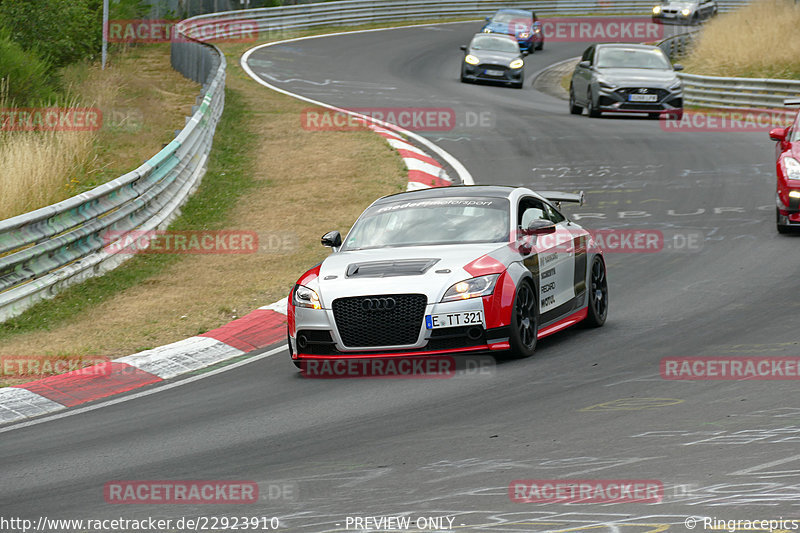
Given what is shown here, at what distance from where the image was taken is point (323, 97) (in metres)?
30.1

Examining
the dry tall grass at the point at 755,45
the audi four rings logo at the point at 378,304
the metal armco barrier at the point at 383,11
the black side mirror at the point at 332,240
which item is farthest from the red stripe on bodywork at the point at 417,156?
the metal armco barrier at the point at 383,11

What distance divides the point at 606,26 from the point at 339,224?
145 ft

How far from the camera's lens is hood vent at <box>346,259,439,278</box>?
9.62m

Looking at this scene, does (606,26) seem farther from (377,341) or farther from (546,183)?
(377,341)

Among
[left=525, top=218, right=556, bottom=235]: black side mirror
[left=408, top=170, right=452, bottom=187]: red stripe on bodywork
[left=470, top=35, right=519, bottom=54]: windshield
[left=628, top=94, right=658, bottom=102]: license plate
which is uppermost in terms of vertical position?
[left=525, top=218, right=556, bottom=235]: black side mirror

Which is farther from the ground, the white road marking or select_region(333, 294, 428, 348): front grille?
select_region(333, 294, 428, 348): front grille

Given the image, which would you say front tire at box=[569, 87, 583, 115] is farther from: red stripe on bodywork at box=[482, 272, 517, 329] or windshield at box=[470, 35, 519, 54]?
red stripe on bodywork at box=[482, 272, 517, 329]

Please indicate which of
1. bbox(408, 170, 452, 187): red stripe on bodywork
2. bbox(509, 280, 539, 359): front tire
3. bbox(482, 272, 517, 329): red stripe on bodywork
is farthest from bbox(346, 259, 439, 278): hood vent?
bbox(408, 170, 452, 187): red stripe on bodywork

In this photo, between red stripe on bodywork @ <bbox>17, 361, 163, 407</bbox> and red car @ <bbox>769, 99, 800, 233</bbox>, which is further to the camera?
red car @ <bbox>769, 99, 800, 233</bbox>

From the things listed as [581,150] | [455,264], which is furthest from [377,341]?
[581,150]

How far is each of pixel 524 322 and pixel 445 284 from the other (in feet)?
2.57

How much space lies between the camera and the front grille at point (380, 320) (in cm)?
940

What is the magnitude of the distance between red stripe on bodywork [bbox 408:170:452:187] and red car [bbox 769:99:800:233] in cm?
533

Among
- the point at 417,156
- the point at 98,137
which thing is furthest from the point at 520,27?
the point at 98,137
